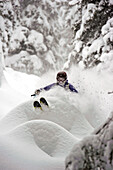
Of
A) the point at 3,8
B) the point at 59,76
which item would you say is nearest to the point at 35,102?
the point at 59,76

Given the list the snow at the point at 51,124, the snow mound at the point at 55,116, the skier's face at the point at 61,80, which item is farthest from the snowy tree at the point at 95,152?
the skier's face at the point at 61,80

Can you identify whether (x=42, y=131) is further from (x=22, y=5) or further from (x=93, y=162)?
(x=22, y=5)

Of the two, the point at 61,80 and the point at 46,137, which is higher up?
the point at 61,80

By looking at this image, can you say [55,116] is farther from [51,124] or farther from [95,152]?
[95,152]

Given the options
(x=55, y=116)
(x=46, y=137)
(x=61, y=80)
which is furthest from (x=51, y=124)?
(x=61, y=80)

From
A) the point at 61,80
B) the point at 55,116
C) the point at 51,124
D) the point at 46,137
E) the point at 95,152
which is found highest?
the point at 61,80

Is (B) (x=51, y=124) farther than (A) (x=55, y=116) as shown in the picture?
No

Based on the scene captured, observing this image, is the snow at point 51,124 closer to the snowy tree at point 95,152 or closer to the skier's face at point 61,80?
the skier's face at point 61,80

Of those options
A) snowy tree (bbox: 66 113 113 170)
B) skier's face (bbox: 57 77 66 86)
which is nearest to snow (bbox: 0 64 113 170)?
skier's face (bbox: 57 77 66 86)

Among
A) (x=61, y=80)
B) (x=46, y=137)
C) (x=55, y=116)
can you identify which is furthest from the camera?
(x=61, y=80)

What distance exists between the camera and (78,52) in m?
7.95

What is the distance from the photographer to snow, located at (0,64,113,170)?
2.11m

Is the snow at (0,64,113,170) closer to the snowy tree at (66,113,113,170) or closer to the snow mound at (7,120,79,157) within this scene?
the snow mound at (7,120,79,157)

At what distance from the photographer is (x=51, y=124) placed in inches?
108
